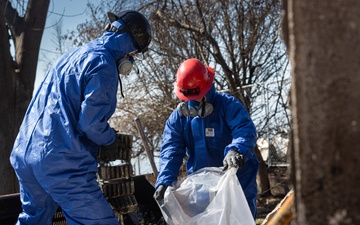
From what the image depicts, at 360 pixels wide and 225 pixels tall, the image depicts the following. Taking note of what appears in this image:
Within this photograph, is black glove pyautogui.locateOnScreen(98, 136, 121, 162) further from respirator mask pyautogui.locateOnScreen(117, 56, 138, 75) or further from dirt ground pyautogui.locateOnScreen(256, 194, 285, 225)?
dirt ground pyautogui.locateOnScreen(256, 194, 285, 225)

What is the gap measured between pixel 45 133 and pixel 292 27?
8.59 feet

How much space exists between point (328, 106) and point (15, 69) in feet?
22.9

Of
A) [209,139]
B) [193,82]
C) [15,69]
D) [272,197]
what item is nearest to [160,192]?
[209,139]

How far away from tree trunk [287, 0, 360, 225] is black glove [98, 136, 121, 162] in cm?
289

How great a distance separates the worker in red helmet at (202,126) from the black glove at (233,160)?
0.35m

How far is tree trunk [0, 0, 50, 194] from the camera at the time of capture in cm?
680

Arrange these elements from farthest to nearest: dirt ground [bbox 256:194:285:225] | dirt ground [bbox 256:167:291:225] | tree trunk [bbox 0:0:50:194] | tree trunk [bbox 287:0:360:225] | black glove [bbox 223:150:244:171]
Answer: dirt ground [bbox 256:167:291:225] → dirt ground [bbox 256:194:285:225] → tree trunk [bbox 0:0:50:194] → black glove [bbox 223:150:244:171] → tree trunk [bbox 287:0:360:225]

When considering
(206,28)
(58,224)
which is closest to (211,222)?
(58,224)

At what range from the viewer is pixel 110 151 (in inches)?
147

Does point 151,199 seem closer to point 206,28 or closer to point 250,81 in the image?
point 206,28

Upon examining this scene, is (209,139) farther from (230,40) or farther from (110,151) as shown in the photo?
(230,40)

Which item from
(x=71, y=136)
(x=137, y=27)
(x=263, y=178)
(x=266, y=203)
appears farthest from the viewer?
(x=263, y=178)

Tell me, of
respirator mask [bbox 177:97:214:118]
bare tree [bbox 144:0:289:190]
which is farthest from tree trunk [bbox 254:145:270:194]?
respirator mask [bbox 177:97:214:118]

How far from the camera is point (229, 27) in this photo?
8.00 m
